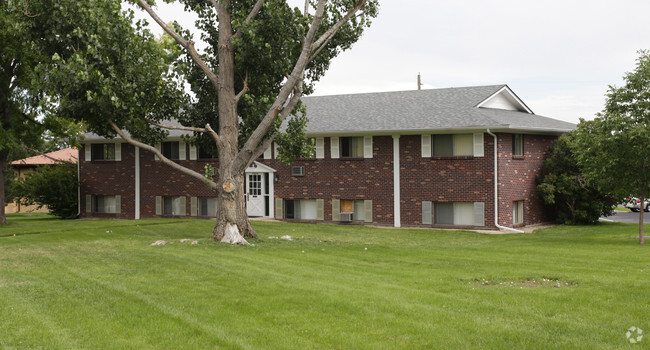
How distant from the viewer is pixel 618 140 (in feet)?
59.2

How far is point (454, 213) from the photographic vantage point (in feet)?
82.4

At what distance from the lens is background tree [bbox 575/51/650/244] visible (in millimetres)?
17844

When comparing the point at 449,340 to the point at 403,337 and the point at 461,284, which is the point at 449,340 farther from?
the point at 461,284

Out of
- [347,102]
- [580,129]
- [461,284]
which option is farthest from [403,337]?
[347,102]

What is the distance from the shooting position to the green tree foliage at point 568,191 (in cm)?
2592

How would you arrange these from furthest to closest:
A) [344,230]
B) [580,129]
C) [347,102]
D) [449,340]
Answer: [347,102]
[344,230]
[580,129]
[449,340]

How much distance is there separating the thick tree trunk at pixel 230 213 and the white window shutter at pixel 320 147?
9447mm

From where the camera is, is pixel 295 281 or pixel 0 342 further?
pixel 295 281

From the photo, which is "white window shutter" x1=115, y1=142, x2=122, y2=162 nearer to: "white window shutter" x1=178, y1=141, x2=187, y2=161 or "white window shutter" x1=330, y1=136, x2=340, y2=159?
"white window shutter" x1=178, y1=141, x2=187, y2=161

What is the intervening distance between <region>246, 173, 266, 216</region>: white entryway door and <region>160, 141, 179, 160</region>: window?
4.35 meters

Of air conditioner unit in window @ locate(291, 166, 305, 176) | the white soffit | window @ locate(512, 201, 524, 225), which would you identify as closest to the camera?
window @ locate(512, 201, 524, 225)

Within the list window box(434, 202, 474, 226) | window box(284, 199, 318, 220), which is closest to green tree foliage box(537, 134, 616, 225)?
window box(434, 202, 474, 226)

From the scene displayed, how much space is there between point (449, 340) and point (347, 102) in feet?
79.7

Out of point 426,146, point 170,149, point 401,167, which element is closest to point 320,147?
point 401,167
